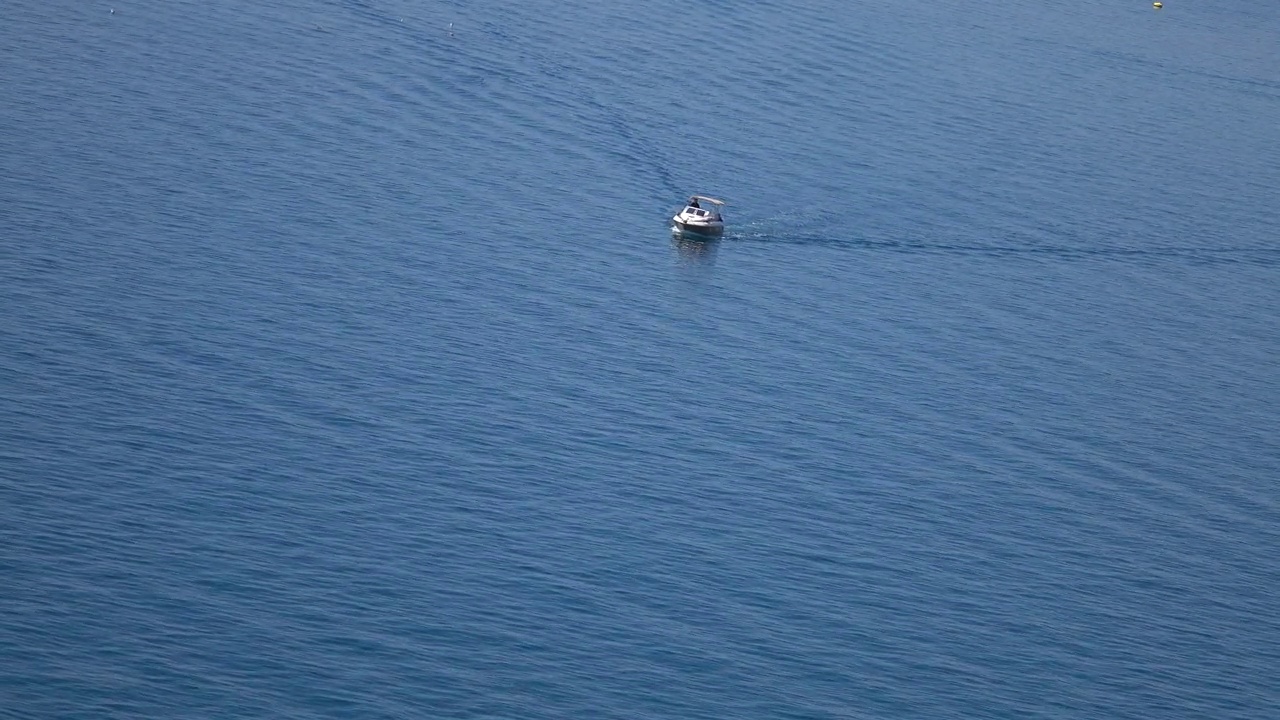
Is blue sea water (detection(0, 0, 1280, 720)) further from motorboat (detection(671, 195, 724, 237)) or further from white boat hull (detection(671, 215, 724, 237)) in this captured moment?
motorboat (detection(671, 195, 724, 237))

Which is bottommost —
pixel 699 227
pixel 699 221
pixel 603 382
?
pixel 603 382

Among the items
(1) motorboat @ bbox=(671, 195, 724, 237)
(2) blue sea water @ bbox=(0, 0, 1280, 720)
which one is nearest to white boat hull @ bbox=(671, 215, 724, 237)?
(1) motorboat @ bbox=(671, 195, 724, 237)

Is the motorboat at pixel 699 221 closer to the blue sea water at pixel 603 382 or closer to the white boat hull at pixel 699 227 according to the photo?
the white boat hull at pixel 699 227

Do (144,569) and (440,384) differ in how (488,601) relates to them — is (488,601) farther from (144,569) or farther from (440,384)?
(440,384)

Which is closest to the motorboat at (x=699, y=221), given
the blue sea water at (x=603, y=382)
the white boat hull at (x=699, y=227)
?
the white boat hull at (x=699, y=227)

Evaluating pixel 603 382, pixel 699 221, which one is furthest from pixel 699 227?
pixel 603 382

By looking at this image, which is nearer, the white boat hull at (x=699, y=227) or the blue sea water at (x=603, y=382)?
the blue sea water at (x=603, y=382)

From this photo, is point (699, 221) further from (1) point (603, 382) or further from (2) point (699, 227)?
(1) point (603, 382)

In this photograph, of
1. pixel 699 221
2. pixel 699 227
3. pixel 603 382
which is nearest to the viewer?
pixel 603 382
